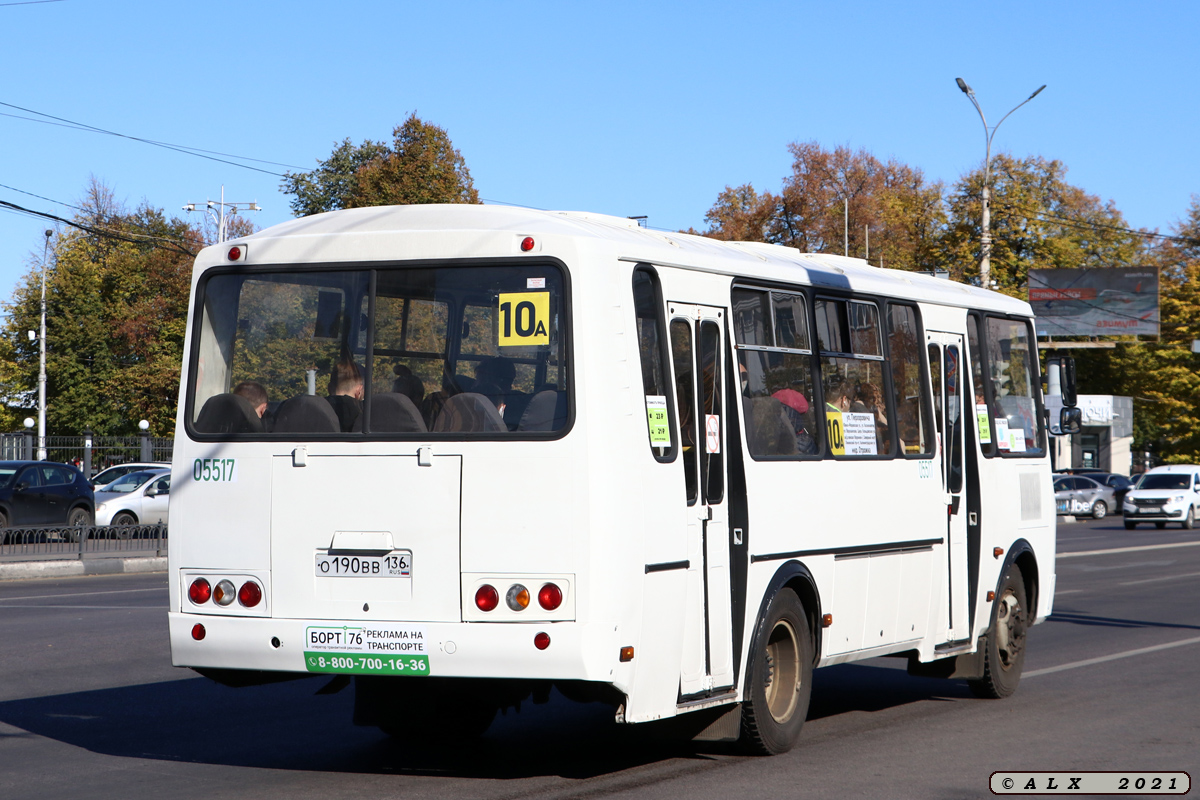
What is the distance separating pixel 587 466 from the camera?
Result: 22.9ft

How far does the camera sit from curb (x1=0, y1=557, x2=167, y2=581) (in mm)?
22703

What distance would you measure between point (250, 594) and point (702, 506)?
238 centimetres

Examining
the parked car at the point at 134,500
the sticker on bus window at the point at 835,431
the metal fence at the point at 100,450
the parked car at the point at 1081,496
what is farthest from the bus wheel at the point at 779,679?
the parked car at the point at 1081,496

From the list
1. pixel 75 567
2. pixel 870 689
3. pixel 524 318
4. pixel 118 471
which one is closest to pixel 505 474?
pixel 524 318

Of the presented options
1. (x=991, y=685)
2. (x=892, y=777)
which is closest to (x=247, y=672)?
(x=892, y=777)

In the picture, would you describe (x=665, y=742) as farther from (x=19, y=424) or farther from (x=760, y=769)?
(x=19, y=424)

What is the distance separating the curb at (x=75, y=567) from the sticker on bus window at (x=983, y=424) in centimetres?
1646

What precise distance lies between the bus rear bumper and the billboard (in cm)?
6333

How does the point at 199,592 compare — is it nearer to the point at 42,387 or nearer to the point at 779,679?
the point at 779,679

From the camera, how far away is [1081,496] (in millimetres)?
51531

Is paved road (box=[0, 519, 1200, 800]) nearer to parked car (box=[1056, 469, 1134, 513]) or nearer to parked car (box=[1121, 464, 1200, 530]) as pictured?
parked car (box=[1121, 464, 1200, 530])

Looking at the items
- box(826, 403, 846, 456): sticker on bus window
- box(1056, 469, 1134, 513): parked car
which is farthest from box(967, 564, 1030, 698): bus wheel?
box(1056, 469, 1134, 513): parked car

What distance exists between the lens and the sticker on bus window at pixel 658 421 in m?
7.47

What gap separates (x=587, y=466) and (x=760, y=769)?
2217 mm
